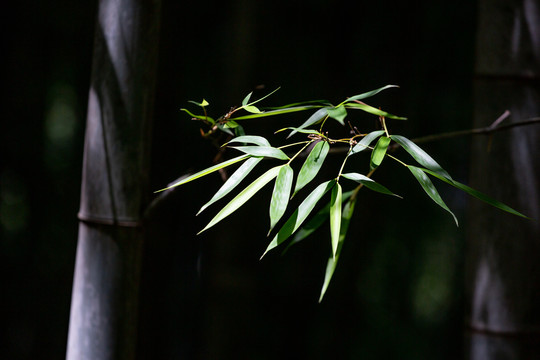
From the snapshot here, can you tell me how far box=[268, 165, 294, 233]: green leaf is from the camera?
0.44 metres

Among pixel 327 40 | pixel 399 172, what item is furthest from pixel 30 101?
pixel 399 172

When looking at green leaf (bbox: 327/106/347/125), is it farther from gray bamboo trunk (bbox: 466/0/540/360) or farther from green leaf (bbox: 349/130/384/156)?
gray bamboo trunk (bbox: 466/0/540/360)

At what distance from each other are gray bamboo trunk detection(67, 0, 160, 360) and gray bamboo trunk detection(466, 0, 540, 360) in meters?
0.52

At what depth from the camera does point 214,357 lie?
4.96 feet

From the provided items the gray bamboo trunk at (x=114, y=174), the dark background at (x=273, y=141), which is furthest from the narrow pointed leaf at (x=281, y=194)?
the dark background at (x=273, y=141)

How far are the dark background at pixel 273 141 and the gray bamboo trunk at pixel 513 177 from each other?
778mm

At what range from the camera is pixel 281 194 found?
0.46 metres

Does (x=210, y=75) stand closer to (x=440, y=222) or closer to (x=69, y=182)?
(x=69, y=182)

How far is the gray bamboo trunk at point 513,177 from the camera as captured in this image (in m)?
0.81

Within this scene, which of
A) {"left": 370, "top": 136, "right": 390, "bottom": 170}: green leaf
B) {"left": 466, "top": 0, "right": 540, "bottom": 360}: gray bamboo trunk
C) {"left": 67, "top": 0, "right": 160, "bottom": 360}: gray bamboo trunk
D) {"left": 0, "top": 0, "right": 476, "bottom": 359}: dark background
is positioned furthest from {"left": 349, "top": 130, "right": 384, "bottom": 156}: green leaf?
{"left": 0, "top": 0, "right": 476, "bottom": 359}: dark background

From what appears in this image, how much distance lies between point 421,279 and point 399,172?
0.48 meters

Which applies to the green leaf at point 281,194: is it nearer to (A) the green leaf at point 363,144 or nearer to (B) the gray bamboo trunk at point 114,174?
(A) the green leaf at point 363,144

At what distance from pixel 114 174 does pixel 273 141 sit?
3.06 feet

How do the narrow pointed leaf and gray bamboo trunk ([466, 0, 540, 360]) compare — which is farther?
gray bamboo trunk ([466, 0, 540, 360])
